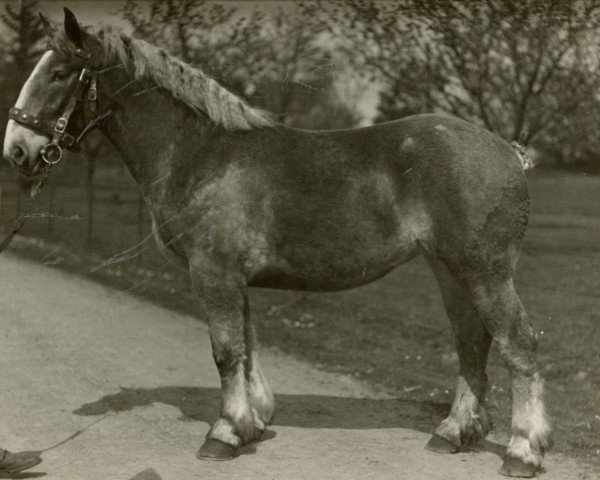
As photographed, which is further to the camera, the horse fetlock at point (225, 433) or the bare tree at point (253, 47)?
the bare tree at point (253, 47)

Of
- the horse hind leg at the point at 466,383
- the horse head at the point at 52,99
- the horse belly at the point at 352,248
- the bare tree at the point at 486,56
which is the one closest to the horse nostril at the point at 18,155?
the horse head at the point at 52,99

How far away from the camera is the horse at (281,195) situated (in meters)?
4.66

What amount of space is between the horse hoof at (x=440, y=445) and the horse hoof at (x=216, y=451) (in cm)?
137

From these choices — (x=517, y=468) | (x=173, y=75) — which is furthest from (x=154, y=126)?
(x=517, y=468)

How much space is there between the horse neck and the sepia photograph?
0.01 metres

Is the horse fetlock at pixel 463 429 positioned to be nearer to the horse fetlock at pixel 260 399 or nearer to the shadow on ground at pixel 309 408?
the shadow on ground at pixel 309 408

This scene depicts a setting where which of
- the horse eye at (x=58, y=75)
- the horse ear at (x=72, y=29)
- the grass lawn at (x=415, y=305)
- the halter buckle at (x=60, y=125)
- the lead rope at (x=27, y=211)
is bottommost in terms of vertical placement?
the grass lawn at (x=415, y=305)

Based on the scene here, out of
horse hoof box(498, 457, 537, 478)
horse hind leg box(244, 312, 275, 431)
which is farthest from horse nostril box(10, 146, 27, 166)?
horse hoof box(498, 457, 537, 478)

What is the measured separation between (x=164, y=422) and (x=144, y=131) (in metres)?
2.27

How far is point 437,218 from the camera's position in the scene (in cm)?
470

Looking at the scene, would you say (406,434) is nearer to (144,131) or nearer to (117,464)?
(117,464)

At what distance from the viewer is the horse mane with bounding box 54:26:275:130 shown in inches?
188

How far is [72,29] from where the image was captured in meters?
4.61

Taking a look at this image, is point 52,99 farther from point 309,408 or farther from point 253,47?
point 309,408
